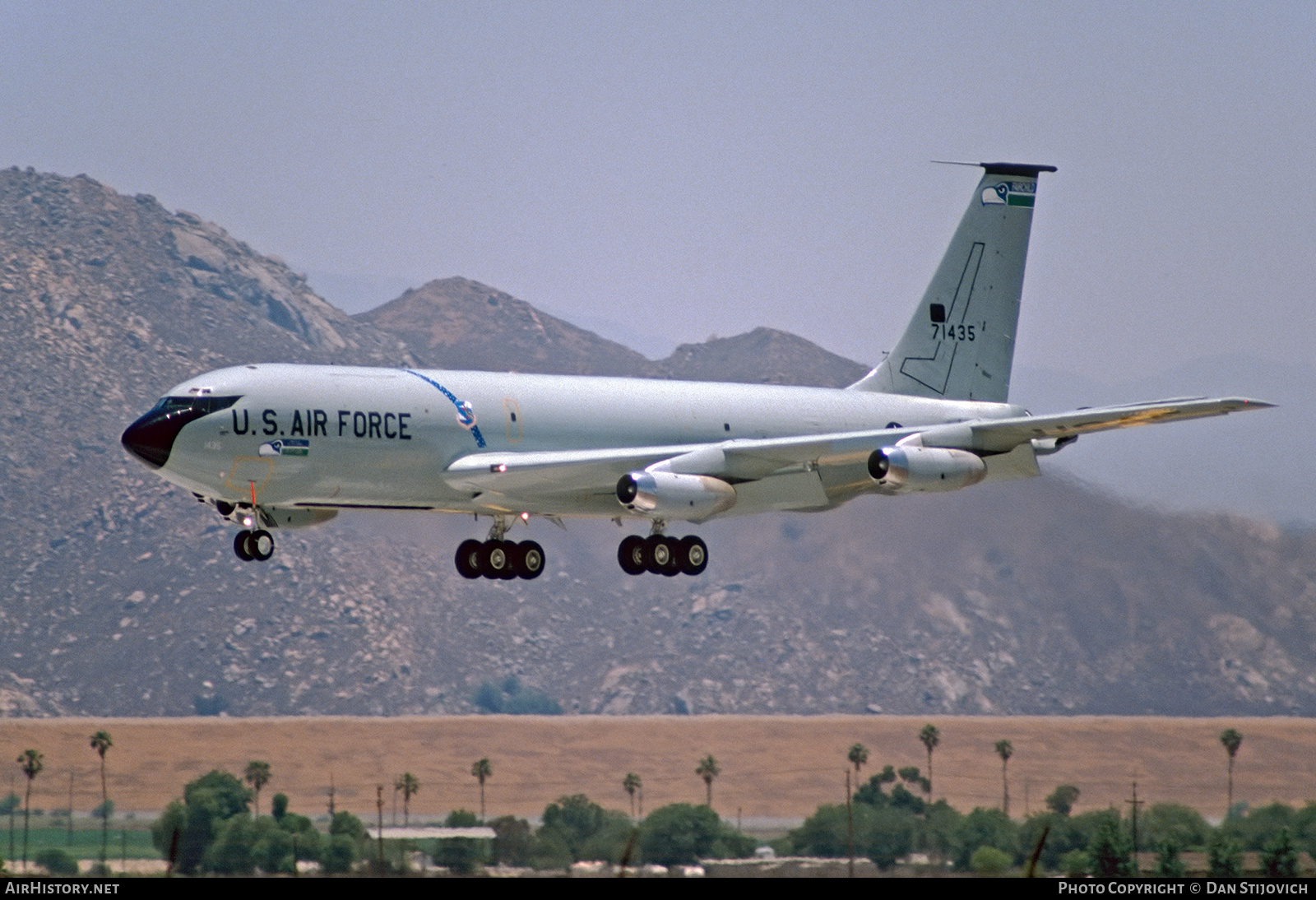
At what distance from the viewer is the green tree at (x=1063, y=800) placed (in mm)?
101375

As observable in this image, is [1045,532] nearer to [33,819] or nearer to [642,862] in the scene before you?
[642,862]

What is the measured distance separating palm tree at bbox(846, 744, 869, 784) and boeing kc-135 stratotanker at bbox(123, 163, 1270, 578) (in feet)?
224

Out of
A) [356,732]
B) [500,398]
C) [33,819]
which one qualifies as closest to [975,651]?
[356,732]

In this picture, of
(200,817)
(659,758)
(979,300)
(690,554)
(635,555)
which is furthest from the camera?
(659,758)

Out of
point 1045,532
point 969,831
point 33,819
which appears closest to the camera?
point 969,831

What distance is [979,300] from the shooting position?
64.2 metres

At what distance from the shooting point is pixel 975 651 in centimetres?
17025

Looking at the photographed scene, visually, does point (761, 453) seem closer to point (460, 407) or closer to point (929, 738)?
point (460, 407)

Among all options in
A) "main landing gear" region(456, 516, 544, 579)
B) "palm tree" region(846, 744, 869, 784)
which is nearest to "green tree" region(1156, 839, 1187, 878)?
"main landing gear" region(456, 516, 544, 579)

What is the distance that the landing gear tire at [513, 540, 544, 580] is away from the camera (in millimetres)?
55719

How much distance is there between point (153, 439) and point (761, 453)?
17.0m

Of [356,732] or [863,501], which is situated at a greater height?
[863,501]

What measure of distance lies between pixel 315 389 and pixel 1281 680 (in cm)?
10207

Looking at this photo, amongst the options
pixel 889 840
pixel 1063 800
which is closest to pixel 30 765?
pixel 889 840
